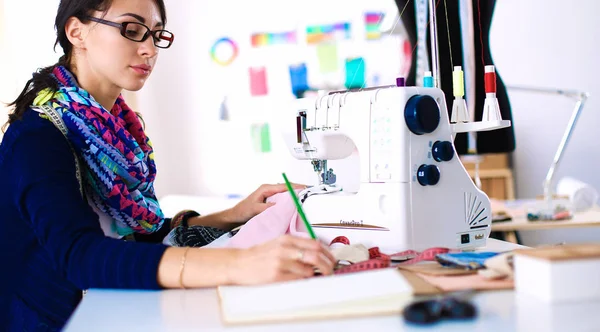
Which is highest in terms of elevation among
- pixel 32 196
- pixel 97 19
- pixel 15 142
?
pixel 97 19

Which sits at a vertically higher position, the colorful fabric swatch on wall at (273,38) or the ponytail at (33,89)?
the colorful fabric swatch on wall at (273,38)

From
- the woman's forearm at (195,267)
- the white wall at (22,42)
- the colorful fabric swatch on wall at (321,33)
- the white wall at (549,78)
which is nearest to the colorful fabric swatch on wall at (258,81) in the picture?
the colorful fabric swatch on wall at (321,33)

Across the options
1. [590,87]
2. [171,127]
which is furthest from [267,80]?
[590,87]

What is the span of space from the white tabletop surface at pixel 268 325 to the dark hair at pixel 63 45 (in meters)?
0.66

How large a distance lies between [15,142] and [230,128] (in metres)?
4.58

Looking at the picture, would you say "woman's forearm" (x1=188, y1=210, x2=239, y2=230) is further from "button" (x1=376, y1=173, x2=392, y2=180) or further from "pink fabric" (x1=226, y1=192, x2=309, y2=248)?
"button" (x1=376, y1=173, x2=392, y2=180)

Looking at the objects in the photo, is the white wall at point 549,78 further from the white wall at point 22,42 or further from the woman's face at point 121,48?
the woman's face at point 121,48

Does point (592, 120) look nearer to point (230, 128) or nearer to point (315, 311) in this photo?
point (230, 128)

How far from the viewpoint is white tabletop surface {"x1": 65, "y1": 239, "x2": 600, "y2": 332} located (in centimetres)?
90

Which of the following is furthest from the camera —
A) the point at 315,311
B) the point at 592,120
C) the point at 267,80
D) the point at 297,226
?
the point at 267,80

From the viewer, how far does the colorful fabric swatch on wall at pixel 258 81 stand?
593 centimetres

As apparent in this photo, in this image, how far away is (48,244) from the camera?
1252 mm

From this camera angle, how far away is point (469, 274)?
1.16 metres

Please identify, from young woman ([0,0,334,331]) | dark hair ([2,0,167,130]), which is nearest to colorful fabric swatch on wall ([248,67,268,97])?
young woman ([0,0,334,331])
